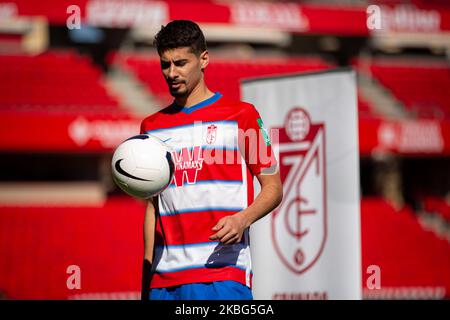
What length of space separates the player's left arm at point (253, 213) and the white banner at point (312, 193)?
1804mm

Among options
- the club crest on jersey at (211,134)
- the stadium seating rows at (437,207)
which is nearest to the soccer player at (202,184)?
the club crest on jersey at (211,134)

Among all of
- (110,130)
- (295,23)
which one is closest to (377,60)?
(295,23)

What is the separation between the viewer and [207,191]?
357cm

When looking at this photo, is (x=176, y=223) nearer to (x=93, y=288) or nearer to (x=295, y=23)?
(x=93, y=288)

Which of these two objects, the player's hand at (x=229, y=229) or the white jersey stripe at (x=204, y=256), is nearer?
the player's hand at (x=229, y=229)

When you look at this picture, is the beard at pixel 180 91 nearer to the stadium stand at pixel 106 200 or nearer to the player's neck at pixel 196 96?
the player's neck at pixel 196 96

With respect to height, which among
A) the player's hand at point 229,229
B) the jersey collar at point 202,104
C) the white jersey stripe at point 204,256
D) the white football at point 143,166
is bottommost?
the white jersey stripe at point 204,256

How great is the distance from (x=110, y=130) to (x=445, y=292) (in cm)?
633

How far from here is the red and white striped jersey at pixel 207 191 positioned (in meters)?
3.53

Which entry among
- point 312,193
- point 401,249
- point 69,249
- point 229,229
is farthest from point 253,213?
point 401,249

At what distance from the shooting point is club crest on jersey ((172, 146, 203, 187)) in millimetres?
3604

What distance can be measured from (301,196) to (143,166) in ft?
6.84

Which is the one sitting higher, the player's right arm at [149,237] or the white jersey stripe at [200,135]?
the white jersey stripe at [200,135]

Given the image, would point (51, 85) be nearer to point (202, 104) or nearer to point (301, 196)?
point (301, 196)
